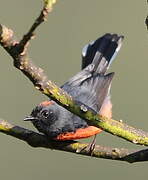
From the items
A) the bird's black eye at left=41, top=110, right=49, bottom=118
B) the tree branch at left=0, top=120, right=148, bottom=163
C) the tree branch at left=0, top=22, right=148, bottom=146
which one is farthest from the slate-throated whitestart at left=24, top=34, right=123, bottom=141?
the tree branch at left=0, top=22, right=148, bottom=146

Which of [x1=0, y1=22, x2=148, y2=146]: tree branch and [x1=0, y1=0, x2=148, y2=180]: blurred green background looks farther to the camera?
[x1=0, y1=0, x2=148, y2=180]: blurred green background

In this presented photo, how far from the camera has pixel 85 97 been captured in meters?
3.82

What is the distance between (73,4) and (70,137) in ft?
8.68

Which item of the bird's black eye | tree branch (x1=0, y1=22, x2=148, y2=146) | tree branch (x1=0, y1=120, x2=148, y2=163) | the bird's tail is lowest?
tree branch (x1=0, y1=22, x2=148, y2=146)

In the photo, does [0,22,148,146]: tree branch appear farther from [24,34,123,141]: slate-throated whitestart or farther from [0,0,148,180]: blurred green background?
[0,0,148,180]: blurred green background

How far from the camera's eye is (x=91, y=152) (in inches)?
91.4

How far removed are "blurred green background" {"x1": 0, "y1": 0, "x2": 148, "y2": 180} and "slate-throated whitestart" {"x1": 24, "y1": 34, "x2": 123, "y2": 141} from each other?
2.56ft

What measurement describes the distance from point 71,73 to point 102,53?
1.05 m

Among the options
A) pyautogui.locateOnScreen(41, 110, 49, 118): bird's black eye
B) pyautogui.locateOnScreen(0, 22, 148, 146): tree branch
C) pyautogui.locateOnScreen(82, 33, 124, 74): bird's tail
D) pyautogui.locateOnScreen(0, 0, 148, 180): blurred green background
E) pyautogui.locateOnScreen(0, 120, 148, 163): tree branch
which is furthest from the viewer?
pyautogui.locateOnScreen(0, 0, 148, 180): blurred green background

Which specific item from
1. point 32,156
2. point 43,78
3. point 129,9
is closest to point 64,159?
point 32,156

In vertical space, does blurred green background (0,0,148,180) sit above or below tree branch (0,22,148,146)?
above

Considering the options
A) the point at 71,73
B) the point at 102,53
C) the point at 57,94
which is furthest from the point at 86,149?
the point at 71,73

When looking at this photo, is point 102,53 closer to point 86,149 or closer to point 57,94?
point 86,149

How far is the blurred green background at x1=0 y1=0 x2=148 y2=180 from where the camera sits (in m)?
5.21
